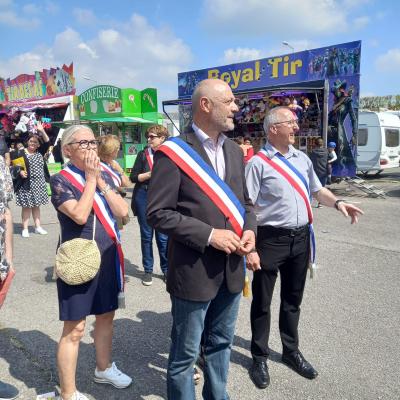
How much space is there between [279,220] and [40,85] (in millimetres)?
26649

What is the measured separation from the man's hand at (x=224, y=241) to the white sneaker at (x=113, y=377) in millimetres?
1453

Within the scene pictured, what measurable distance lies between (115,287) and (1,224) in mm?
801

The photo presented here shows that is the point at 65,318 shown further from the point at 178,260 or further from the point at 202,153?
the point at 202,153

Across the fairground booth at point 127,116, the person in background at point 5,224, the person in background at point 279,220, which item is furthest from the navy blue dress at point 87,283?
the fairground booth at point 127,116

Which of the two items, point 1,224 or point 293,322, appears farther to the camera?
point 293,322

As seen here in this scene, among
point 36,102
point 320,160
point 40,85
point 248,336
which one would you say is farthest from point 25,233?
point 40,85

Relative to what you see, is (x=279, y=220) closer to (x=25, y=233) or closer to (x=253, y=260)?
(x=253, y=260)

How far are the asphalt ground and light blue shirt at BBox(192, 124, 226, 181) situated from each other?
161 cm

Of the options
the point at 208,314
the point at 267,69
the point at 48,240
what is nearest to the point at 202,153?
the point at 208,314

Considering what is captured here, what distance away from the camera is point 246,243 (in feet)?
6.74

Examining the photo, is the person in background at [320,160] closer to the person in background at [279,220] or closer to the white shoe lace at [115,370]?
the person in background at [279,220]

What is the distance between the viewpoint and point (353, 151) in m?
12.0

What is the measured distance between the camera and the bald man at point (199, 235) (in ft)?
6.34

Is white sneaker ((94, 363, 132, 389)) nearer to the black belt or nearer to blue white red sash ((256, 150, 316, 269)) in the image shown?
the black belt
